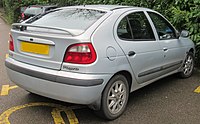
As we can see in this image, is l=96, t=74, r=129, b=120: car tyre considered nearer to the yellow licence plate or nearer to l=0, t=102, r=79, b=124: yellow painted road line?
l=0, t=102, r=79, b=124: yellow painted road line

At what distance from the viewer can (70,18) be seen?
11.9 ft

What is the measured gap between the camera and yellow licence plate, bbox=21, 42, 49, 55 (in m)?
3.24

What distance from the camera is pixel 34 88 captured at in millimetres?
3301

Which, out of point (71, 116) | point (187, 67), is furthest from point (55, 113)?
point (187, 67)

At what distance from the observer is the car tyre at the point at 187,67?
5.34 m

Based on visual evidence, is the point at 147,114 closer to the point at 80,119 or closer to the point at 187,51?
the point at 80,119

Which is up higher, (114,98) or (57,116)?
(114,98)

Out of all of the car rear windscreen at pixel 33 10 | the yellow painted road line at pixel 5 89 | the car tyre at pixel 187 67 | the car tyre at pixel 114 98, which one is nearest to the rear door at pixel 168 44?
the car tyre at pixel 187 67

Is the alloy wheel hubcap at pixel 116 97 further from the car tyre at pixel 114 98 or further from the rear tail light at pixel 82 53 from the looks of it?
the rear tail light at pixel 82 53

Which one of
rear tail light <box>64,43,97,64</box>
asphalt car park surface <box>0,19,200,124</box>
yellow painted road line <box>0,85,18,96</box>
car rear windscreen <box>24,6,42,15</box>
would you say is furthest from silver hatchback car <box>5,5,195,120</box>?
car rear windscreen <box>24,6,42,15</box>

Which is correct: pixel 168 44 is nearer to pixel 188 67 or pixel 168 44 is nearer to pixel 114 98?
pixel 188 67

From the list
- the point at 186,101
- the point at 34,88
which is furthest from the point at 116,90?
the point at 186,101

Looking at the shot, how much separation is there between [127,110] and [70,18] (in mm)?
1587

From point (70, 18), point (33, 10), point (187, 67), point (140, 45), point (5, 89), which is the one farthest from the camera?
point (33, 10)
